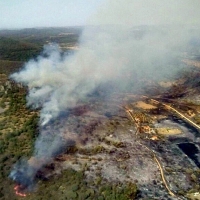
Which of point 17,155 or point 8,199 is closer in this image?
point 8,199

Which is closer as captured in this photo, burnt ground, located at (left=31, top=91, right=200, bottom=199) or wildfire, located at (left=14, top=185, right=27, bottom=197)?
wildfire, located at (left=14, top=185, right=27, bottom=197)

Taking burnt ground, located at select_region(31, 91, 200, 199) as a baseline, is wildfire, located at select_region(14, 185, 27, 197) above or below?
above

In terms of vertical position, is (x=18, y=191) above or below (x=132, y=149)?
above

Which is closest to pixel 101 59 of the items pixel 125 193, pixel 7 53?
pixel 125 193

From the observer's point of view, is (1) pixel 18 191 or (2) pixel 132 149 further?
(2) pixel 132 149

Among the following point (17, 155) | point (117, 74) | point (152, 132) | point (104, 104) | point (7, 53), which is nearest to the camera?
point (17, 155)

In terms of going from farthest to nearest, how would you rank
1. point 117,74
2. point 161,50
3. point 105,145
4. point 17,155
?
1. point 161,50
2. point 117,74
3. point 105,145
4. point 17,155

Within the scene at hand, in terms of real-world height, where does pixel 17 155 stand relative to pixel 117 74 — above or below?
above

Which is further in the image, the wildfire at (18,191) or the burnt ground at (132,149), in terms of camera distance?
the burnt ground at (132,149)

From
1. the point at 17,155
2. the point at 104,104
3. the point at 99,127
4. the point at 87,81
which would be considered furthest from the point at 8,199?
the point at 87,81

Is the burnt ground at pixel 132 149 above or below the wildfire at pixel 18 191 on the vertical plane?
below

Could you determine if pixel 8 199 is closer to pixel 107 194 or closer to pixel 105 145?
pixel 107 194
